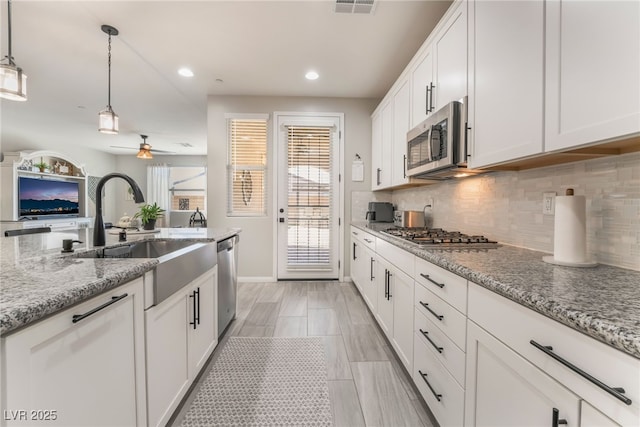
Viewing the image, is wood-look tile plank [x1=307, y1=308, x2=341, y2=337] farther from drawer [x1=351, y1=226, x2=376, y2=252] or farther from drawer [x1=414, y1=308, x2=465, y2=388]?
drawer [x1=414, y1=308, x2=465, y2=388]

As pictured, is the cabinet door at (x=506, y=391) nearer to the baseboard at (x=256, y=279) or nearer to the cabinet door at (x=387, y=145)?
the cabinet door at (x=387, y=145)

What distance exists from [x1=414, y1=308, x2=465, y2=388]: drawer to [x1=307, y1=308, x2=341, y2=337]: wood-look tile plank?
1022 millimetres

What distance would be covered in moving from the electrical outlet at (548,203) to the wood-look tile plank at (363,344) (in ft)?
4.56

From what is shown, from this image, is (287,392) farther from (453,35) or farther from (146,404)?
(453,35)

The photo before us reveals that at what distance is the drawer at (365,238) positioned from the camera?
260cm

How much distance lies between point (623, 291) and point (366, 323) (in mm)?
2010

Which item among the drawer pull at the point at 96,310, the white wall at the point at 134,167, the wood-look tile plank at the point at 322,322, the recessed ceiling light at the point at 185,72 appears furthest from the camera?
the white wall at the point at 134,167

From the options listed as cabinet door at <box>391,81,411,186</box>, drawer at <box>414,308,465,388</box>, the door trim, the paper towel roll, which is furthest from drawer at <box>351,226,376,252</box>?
the paper towel roll

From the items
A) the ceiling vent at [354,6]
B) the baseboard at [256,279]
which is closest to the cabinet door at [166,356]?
the ceiling vent at [354,6]

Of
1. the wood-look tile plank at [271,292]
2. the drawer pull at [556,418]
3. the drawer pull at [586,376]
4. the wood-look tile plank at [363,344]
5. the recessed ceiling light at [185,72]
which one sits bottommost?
the wood-look tile plank at [363,344]

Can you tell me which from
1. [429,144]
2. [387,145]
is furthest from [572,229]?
[387,145]

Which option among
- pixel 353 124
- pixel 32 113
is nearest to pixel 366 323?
pixel 353 124

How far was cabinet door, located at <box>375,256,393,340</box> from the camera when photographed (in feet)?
6.76

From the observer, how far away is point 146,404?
1.13 m
